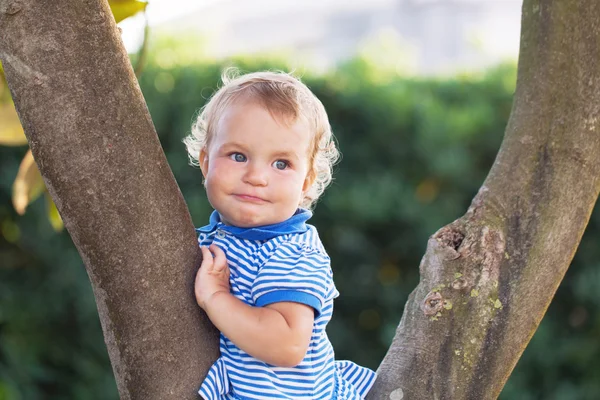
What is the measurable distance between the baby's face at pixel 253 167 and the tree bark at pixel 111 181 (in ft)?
0.51

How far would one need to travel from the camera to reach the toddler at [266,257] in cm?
144

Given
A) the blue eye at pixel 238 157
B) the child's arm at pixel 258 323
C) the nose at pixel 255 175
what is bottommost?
the child's arm at pixel 258 323

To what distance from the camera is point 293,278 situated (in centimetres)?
147

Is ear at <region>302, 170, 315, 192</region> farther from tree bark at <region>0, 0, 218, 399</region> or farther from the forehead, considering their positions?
tree bark at <region>0, 0, 218, 399</region>

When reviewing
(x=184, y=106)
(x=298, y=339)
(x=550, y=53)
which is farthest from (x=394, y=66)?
(x=298, y=339)

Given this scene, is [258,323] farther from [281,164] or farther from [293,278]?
[281,164]

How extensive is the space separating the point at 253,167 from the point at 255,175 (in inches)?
0.7

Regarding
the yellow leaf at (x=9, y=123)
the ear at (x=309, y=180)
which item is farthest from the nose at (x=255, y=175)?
the yellow leaf at (x=9, y=123)

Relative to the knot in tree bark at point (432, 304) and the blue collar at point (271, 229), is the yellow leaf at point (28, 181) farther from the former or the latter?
the knot in tree bark at point (432, 304)

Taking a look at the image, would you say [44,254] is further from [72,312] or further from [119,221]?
[119,221]

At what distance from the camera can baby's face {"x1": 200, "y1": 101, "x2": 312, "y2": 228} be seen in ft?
5.10

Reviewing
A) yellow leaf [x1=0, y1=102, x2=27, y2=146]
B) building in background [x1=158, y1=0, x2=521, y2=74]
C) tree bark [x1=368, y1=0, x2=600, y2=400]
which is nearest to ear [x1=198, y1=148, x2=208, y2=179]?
tree bark [x1=368, y1=0, x2=600, y2=400]

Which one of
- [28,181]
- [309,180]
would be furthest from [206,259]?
[28,181]

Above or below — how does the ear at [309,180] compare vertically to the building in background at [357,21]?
above
